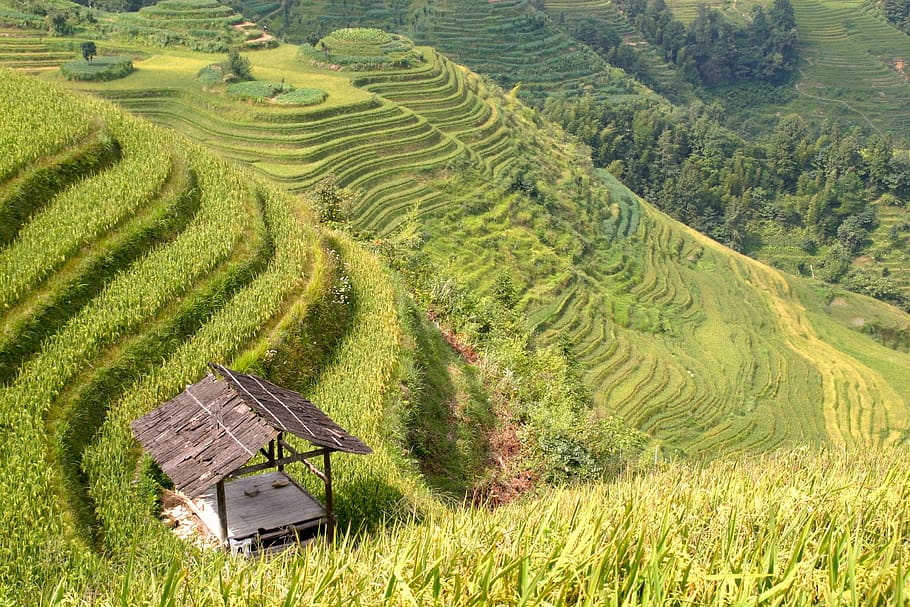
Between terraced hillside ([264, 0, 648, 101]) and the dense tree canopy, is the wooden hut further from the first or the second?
the dense tree canopy

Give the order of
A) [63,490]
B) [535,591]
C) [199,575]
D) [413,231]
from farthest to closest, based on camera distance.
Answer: [413,231]
[63,490]
[199,575]
[535,591]

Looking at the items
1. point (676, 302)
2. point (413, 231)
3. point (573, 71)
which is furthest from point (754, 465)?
point (573, 71)

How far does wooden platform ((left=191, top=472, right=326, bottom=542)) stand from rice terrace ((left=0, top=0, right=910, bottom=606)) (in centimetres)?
3

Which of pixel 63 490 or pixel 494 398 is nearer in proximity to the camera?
pixel 63 490

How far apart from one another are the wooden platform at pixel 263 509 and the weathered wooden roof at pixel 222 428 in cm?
42

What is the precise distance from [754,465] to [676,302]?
31.4m

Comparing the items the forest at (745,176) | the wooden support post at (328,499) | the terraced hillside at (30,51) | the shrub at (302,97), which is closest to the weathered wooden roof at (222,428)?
the wooden support post at (328,499)

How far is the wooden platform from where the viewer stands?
5.85m

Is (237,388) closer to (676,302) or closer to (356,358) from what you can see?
(356,358)

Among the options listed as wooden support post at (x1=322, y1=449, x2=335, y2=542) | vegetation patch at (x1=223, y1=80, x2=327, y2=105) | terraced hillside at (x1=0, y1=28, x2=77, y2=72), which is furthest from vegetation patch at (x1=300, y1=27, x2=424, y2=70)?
wooden support post at (x1=322, y1=449, x2=335, y2=542)

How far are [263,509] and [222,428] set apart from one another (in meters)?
0.82

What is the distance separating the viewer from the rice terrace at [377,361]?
12.1ft

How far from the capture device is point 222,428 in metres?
5.75

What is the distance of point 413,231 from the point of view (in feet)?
90.9
